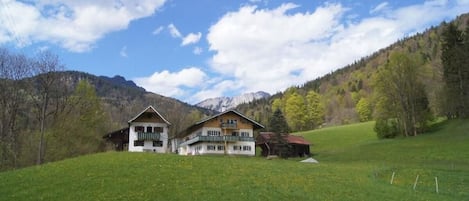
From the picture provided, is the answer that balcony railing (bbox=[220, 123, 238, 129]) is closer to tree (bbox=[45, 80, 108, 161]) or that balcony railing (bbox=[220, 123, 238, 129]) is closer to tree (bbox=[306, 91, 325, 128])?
tree (bbox=[45, 80, 108, 161])

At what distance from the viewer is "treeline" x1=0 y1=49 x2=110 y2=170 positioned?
58.7m

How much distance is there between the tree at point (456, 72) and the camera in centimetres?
8062

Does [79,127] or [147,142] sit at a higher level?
[79,127]

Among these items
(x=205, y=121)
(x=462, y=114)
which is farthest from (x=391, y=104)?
(x=205, y=121)

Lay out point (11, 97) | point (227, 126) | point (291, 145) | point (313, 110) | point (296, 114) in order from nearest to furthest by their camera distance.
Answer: point (11, 97), point (227, 126), point (291, 145), point (296, 114), point (313, 110)

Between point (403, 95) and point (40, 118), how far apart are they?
59892 millimetres

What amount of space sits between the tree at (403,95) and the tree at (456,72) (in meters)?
4.34

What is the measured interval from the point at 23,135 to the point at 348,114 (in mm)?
137895

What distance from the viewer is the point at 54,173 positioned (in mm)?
33875

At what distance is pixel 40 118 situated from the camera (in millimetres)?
63750

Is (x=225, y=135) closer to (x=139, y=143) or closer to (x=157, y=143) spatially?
(x=157, y=143)

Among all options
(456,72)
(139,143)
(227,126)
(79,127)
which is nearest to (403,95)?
(456,72)

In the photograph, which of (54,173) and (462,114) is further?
(462,114)

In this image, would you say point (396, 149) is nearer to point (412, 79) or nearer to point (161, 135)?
point (412, 79)
